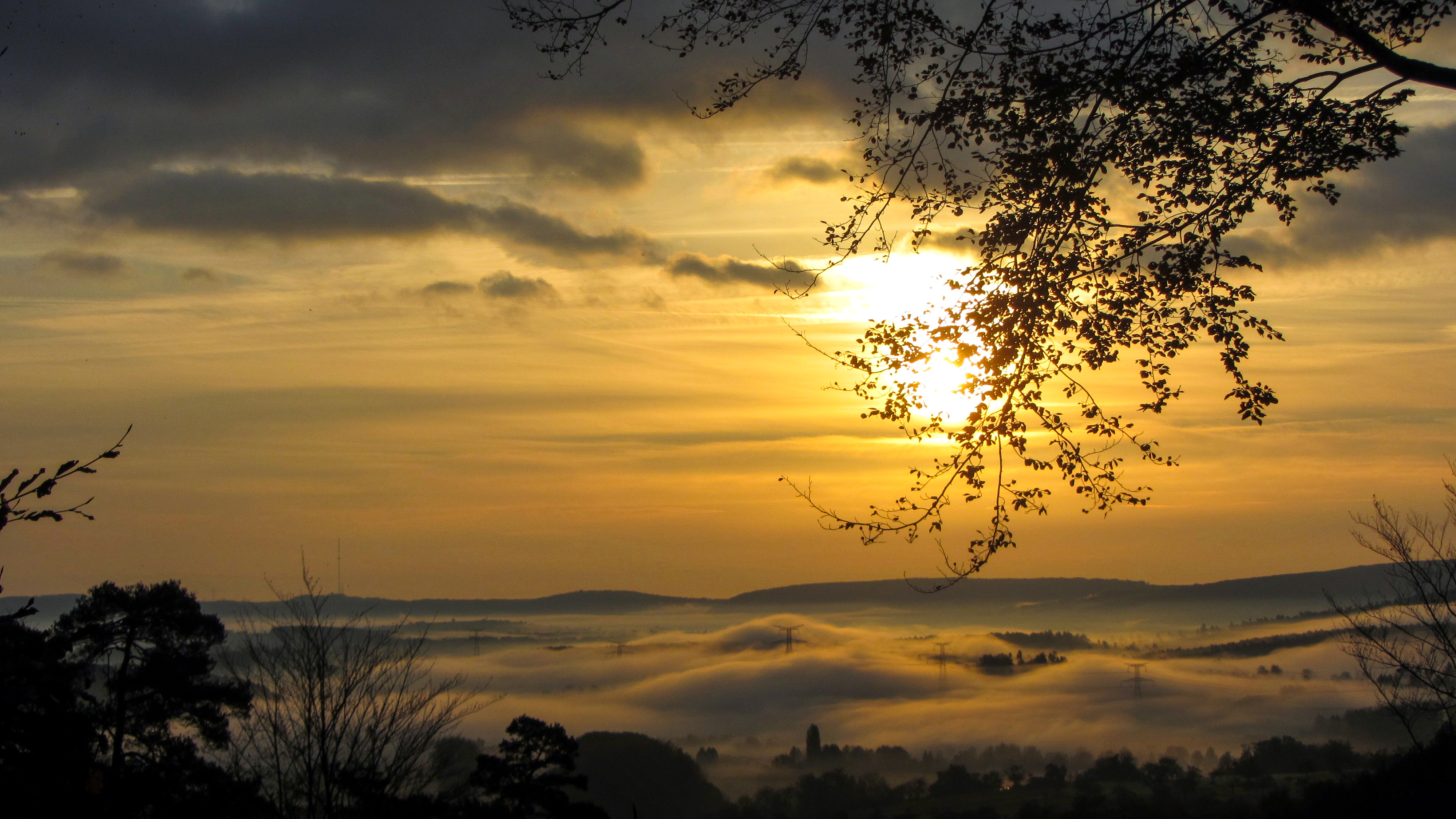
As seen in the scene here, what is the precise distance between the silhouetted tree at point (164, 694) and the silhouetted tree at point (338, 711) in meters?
1.62

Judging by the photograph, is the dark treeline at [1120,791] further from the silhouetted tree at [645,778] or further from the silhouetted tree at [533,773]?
the silhouetted tree at [533,773]

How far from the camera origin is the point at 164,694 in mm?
18594

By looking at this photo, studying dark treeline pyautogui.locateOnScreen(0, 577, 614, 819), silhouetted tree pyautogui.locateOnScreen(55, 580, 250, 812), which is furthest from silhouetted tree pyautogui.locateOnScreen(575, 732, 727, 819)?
silhouetted tree pyautogui.locateOnScreen(55, 580, 250, 812)

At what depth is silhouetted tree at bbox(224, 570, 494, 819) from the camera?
14477 millimetres

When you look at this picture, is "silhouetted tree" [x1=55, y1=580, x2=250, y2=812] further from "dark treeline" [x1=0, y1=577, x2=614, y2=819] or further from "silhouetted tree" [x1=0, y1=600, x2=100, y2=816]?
"silhouetted tree" [x1=0, y1=600, x2=100, y2=816]

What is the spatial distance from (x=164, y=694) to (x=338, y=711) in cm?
631

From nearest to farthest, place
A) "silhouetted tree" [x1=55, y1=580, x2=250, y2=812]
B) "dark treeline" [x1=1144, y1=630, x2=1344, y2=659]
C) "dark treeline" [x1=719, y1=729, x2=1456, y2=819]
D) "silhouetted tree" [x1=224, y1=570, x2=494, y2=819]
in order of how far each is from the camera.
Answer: "silhouetted tree" [x1=224, y1=570, x2=494, y2=819] < "silhouetted tree" [x1=55, y1=580, x2=250, y2=812] < "dark treeline" [x1=719, y1=729, x2=1456, y2=819] < "dark treeline" [x1=1144, y1=630, x2=1344, y2=659]

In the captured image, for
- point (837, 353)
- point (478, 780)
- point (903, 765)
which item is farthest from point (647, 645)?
point (837, 353)

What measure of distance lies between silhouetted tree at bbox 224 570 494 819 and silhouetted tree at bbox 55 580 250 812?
5.32 feet

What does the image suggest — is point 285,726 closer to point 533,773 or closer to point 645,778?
point 533,773

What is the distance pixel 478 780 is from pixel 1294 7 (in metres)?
19.7

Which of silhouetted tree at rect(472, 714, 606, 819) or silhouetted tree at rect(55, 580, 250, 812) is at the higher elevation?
silhouetted tree at rect(55, 580, 250, 812)

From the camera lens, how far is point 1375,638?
18.1m

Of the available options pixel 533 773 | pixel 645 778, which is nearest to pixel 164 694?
pixel 533 773
